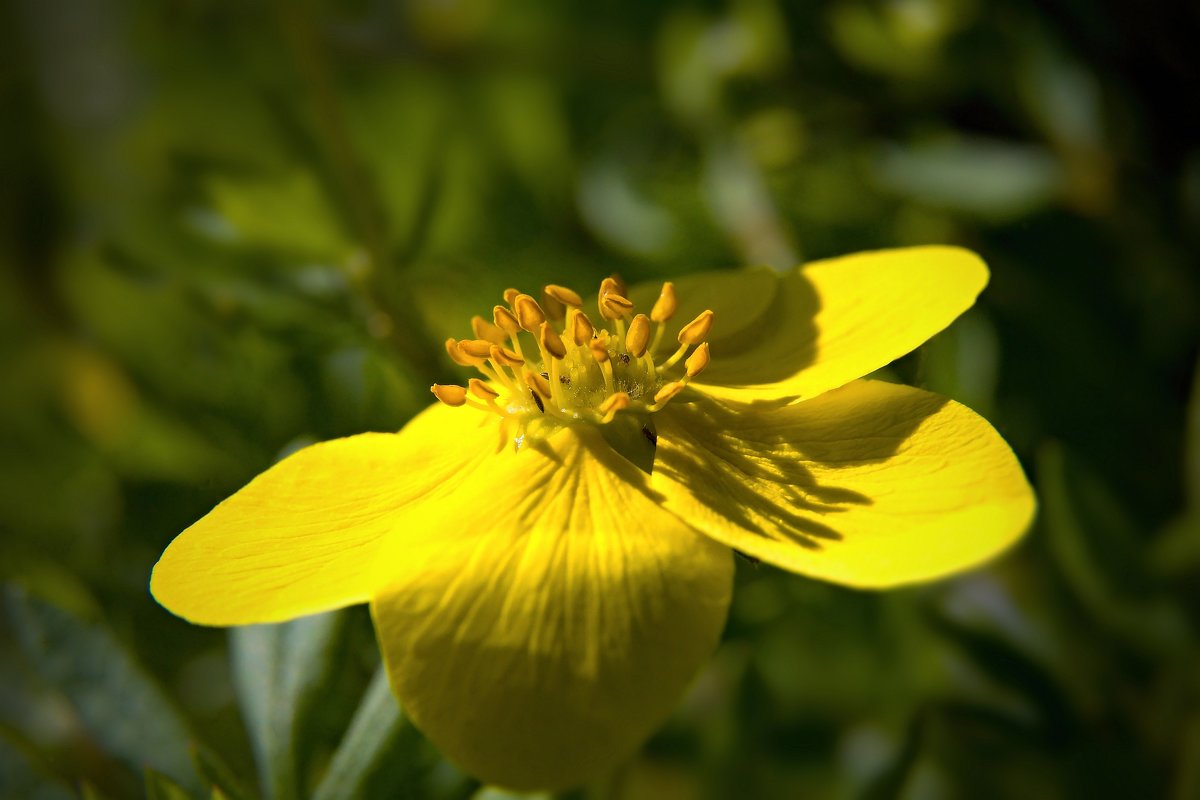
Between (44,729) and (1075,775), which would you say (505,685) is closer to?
(1075,775)

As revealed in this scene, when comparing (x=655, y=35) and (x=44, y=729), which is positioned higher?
(x=655, y=35)

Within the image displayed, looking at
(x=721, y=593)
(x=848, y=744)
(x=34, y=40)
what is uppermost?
(x=721, y=593)

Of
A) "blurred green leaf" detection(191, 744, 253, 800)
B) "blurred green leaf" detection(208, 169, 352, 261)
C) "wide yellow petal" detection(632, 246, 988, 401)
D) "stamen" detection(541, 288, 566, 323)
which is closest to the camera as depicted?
"blurred green leaf" detection(191, 744, 253, 800)

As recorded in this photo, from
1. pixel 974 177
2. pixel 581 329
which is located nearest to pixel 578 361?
pixel 581 329

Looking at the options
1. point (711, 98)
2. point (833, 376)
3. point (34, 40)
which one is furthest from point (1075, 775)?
point (34, 40)

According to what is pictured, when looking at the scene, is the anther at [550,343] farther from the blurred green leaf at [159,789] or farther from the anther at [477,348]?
the blurred green leaf at [159,789]

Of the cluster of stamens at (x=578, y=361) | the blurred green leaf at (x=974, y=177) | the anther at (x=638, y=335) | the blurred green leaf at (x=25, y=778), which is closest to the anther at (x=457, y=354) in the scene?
the cluster of stamens at (x=578, y=361)

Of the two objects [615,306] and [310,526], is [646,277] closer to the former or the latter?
[615,306]

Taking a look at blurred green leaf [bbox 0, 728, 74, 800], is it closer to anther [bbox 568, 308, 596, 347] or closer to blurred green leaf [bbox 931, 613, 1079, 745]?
anther [bbox 568, 308, 596, 347]

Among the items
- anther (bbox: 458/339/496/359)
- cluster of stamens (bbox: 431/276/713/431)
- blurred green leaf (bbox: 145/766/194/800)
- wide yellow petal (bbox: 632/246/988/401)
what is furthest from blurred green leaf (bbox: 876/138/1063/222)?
blurred green leaf (bbox: 145/766/194/800)
